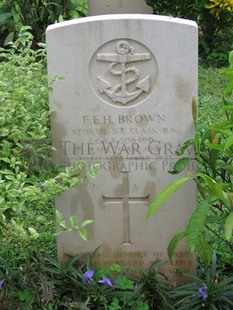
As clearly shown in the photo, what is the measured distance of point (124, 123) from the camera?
3.82 meters

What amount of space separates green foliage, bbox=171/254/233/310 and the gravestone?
0.70 ft

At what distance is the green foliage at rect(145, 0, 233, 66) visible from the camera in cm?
820

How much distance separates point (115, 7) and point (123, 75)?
473cm

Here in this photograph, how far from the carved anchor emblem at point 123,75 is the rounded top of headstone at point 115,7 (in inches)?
186

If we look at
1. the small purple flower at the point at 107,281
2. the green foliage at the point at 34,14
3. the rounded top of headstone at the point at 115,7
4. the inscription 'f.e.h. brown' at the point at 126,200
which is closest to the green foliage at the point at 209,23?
the rounded top of headstone at the point at 115,7

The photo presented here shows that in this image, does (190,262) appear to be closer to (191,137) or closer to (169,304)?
(169,304)

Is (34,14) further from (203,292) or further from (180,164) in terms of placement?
(203,292)

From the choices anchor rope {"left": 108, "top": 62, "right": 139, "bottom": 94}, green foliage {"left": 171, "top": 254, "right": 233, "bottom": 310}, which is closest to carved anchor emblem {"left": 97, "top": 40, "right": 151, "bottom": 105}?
anchor rope {"left": 108, "top": 62, "right": 139, "bottom": 94}

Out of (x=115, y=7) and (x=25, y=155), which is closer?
(x=25, y=155)

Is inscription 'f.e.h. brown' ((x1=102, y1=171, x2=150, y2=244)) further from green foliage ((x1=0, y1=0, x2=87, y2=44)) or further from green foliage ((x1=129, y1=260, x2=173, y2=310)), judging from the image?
green foliage ((x1=0, y1=0, x2=87, y2=44))

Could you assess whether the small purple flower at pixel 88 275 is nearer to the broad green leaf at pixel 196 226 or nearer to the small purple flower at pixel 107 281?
the small purple flower at pixel 107 281

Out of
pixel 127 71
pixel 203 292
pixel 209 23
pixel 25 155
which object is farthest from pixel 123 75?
pixel 209 23

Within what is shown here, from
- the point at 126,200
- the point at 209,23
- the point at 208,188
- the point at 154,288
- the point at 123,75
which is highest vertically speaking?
the point at 209,23

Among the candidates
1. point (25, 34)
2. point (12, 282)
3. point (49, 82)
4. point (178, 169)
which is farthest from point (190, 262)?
point (25, 34)
